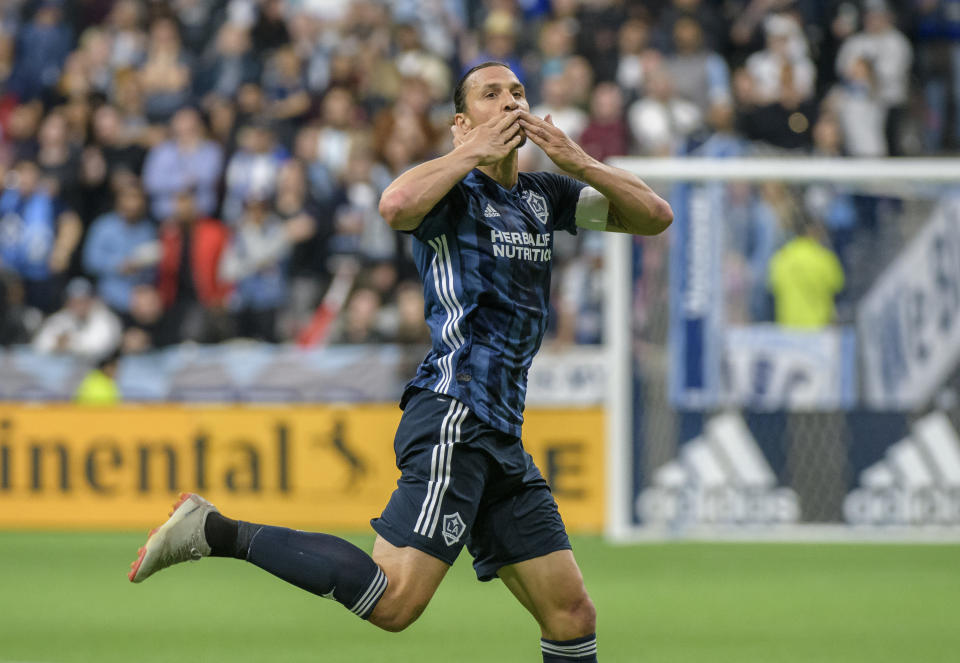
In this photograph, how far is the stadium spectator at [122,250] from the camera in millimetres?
14898

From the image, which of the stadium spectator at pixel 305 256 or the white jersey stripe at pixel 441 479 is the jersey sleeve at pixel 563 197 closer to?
Result: the white jersey stripe at pixel 441 479

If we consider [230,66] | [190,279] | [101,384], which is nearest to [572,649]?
[101,384]

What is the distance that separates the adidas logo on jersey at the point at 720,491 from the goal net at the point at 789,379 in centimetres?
1

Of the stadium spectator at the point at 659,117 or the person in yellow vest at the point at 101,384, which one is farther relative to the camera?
the stadium spectator at the point at 659,117

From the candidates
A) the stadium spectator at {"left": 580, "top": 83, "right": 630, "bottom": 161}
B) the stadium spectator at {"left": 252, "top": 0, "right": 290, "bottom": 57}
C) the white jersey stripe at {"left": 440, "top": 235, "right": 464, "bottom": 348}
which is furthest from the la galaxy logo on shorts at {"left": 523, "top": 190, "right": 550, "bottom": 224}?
the stadium spectator at {"left": 252, "top": 0, "right": 290, "bottom": 57}

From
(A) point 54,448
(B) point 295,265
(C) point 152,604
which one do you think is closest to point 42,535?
(A) point 54,448

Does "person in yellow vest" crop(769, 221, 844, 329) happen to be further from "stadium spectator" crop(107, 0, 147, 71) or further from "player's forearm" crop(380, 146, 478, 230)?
"stadium spectator" crop(107, 0, 147, 71)

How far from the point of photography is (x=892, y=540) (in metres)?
12.0

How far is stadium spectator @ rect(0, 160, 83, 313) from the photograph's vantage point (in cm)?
1512

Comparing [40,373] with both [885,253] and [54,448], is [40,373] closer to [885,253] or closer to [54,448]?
[54,448]

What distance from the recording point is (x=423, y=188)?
4.57 metres

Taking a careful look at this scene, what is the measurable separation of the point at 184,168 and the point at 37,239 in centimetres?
163

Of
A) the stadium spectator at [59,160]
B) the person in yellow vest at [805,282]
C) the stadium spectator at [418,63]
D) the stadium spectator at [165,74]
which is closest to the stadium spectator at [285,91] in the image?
the stadium spectator at [165,74]

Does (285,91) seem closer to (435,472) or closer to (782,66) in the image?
(782,66)
